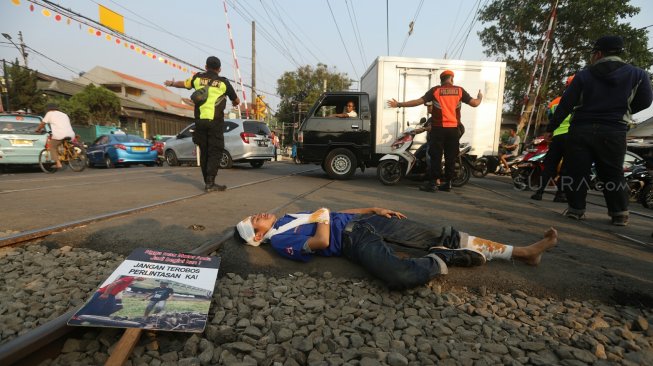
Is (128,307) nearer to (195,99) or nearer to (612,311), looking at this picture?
(612,311)

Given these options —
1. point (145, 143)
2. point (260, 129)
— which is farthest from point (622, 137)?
point (145, 143)

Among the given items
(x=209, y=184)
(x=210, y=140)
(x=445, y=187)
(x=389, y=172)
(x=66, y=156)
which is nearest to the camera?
(x=210, y=140)

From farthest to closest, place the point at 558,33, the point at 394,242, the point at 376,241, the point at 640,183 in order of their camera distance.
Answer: the point at 558,33 < the point at 640,183 < the point at 394,242 < the point at 376,241

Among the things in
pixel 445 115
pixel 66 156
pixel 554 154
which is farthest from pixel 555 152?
pixel 66 156

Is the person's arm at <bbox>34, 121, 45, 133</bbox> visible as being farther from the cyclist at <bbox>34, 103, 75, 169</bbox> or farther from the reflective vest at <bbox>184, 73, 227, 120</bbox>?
the reflective vest at <bbox>184, 73, 227, 120</bbox>

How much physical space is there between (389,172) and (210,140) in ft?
13.1

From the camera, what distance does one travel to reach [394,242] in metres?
2.63

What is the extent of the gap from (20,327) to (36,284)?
0.58 meters

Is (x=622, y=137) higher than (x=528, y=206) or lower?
higher

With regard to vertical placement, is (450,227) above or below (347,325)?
above

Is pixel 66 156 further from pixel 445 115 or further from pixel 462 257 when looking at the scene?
pixel 462 257

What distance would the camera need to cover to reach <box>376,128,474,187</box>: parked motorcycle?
24.2ft

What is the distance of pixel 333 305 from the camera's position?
6.61 feet

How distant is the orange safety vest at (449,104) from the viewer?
5891 millimetres
